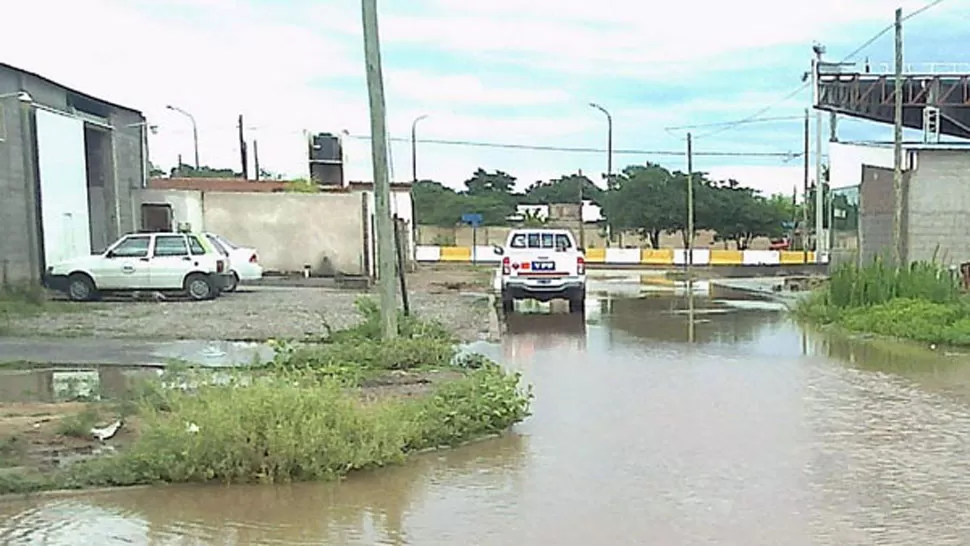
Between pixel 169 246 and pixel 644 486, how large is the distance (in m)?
19.1

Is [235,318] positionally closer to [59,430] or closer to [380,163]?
[380,163]

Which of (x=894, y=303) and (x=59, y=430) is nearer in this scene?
(x=59, y=430)

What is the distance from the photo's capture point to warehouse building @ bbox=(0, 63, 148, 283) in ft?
74.8

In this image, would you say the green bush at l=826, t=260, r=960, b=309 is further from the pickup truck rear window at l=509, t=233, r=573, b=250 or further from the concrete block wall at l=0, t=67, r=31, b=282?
the concrete block wall at l=0, t=67, r=31, b=282

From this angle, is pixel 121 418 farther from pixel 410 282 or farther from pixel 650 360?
pixel 410 282

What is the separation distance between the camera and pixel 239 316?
2048cm

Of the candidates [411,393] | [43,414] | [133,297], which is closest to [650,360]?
[411,393]

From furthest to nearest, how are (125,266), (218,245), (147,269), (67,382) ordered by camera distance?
(218,245) → (147,269) → (125,266) → (67,382)

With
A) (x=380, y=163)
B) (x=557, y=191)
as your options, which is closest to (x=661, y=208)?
(x=557, y=191)

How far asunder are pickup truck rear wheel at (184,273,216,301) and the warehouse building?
3.20m

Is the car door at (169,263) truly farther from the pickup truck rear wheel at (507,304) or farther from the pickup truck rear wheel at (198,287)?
the pickup truck rear wheel at (507,304)

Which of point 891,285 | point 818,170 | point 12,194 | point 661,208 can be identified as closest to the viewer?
point 891,285

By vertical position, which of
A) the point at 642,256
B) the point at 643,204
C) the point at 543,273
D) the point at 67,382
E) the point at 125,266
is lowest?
the point at 642,256

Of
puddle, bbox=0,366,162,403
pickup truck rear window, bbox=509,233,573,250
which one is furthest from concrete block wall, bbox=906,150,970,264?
puddle, bbox=0,366,162,403
